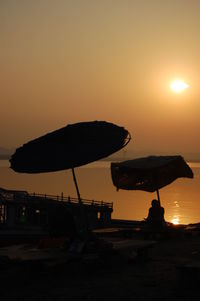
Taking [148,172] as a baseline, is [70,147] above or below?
below

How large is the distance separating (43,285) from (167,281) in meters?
2.43

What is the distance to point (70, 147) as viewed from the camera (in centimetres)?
1027

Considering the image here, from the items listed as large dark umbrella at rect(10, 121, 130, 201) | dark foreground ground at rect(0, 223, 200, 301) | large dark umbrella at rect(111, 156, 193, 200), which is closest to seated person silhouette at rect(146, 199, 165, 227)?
large dark umbrella at rect(111, 156, 193, 200)

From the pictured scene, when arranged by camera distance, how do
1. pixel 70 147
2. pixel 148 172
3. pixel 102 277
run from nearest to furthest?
pixel 102 277 < pixel 70 147 < pixel 148 172

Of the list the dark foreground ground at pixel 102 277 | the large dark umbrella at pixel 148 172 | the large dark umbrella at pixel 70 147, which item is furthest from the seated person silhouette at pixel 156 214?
the large dark umbrella at pixel 70 147

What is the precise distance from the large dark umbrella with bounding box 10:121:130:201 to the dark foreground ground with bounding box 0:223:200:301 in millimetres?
1955

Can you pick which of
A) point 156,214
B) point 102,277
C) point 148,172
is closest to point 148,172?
point 148,172

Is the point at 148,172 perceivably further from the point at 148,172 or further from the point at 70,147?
the point at 70,147

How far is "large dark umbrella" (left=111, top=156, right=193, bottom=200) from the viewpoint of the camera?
1441 centimetres

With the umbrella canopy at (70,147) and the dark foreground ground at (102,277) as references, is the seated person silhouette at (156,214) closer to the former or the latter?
the dark foreground ground at (102,277)

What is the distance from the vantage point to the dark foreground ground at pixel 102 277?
26.3ft

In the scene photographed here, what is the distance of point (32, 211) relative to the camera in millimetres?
49094

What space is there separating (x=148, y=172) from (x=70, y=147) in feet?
19.4

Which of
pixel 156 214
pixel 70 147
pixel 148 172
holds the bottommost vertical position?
pixel 156 214
